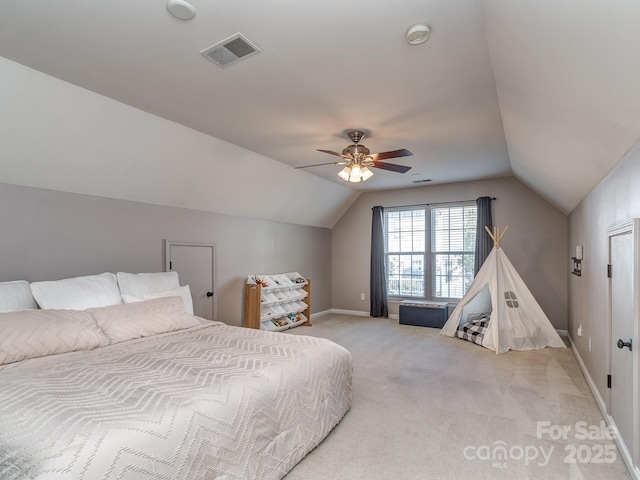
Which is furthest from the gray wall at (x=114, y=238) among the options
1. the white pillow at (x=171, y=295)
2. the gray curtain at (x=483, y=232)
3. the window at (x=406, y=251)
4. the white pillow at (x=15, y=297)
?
the gray curtain at (x=483, y=232)

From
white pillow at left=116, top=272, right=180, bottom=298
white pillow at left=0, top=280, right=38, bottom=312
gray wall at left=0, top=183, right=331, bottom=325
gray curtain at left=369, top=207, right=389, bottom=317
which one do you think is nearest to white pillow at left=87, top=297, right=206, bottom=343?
white pillow at left=116, top=272, right=180, bottom=298

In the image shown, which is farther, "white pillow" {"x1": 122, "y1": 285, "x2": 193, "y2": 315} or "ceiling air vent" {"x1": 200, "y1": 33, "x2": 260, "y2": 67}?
"white pillow" {"x1": 122, "y1": 285, "x2": 193, "y2": 315}

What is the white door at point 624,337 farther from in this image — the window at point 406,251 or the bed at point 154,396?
the window at point 406,251

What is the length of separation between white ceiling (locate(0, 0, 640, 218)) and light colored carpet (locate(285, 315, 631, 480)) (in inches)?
A: 79.4

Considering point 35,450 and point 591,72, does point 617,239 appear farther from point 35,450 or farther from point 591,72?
point 35,450

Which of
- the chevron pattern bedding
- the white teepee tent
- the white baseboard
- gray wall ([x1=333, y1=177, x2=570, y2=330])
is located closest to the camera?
the chevron pattern bedding

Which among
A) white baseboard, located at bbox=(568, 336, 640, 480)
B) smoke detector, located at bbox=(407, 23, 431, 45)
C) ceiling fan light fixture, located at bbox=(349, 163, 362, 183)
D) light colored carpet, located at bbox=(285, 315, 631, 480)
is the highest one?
smoke detector, located at bbox=(407, 23, 431, 45)

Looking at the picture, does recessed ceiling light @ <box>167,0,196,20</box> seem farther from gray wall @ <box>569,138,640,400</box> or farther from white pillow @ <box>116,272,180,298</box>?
gray wall @ <box>569,138,640,400</box>

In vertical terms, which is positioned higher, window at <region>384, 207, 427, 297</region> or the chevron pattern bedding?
window at <region>384, 207, 427, 297</region>

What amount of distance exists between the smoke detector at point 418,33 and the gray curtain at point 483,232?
4.51m

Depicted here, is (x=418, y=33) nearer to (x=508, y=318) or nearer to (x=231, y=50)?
(x=231, y=50)

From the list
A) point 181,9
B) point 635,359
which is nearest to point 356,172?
point 181,9

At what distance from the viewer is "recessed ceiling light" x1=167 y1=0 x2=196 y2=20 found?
66.3 inches

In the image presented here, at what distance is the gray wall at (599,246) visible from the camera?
218 centimetres
